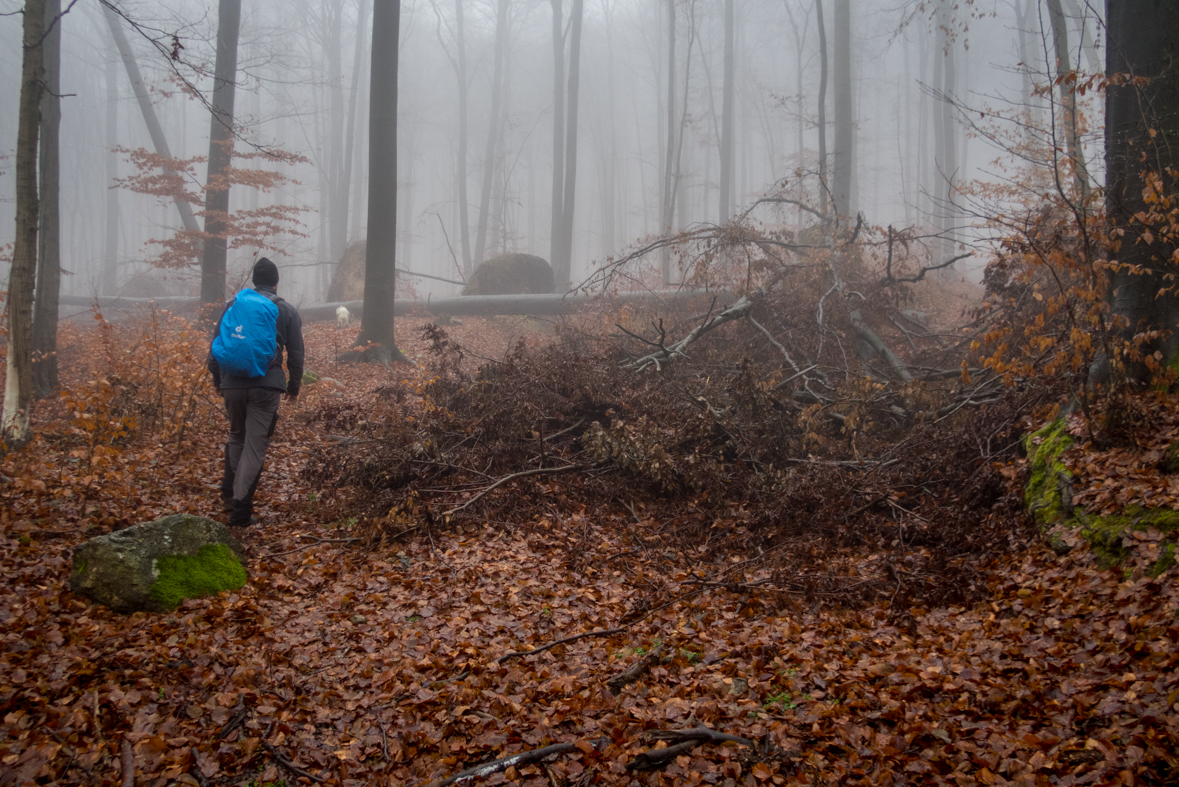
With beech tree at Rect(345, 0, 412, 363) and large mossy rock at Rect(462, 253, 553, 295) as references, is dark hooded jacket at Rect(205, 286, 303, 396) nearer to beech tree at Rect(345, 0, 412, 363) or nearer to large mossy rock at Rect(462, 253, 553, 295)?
beech tree at Rect(345, 0, 412, 363)

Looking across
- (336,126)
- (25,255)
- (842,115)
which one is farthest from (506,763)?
(336,126)

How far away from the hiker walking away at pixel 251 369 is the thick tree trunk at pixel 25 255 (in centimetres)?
280

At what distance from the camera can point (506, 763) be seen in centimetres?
278

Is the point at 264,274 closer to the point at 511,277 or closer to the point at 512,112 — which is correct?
the point at 511,277

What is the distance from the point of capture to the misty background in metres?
29.6

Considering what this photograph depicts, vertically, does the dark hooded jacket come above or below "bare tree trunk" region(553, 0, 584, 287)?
below

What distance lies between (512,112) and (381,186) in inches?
1506

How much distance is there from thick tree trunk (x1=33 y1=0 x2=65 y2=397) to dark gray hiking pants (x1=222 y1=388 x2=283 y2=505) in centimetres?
611

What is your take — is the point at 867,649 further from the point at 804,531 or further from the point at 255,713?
the point at 255,713

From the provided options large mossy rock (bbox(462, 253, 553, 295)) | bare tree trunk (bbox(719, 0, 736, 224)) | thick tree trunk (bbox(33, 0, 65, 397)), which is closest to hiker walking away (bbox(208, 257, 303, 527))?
thick tree trunk (bbox(33, 0, 65, 397))

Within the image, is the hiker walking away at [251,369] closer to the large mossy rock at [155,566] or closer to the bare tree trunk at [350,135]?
the large mossy rock at [155,566]

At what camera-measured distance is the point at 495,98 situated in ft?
99.3

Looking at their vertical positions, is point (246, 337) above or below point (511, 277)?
below

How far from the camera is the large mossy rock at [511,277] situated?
18688 mm
